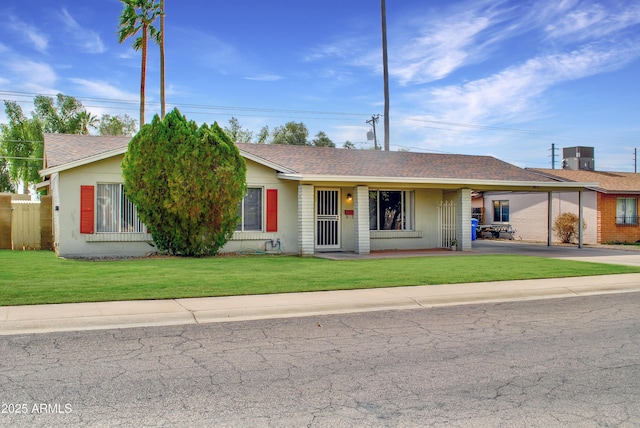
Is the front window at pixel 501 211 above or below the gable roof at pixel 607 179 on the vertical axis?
below

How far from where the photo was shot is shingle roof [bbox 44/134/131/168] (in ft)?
58.3

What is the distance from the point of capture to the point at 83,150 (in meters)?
19.2

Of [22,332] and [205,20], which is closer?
[22,332]

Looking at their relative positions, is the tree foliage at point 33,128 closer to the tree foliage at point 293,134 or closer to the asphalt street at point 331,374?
the tree foliage at point 293,134

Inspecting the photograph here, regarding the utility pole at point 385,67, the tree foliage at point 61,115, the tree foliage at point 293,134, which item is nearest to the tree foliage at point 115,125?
the tree foliage at point 61,115

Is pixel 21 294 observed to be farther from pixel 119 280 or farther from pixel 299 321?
pixel 299 321

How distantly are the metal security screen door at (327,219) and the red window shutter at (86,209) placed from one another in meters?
7.51

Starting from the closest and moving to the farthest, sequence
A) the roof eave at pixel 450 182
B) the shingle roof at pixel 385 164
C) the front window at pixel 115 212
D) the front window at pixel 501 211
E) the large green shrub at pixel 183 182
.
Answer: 1. the large green shrub at pixel 183 182
2. the front window at pixel 115 212
3. the roof eave at pixel 450 182
4. the shingle roof at pixel 385 164
5. the front window at pixel 501 211

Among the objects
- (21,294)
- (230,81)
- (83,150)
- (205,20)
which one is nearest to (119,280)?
(21,294)

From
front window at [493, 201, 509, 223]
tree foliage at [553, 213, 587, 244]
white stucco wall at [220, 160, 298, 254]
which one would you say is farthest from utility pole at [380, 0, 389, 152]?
white stucco wall at [220, 160, 298, 254]

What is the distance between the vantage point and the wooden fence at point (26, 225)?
773 inches

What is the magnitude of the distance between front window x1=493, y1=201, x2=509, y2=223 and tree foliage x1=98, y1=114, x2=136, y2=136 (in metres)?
36.4

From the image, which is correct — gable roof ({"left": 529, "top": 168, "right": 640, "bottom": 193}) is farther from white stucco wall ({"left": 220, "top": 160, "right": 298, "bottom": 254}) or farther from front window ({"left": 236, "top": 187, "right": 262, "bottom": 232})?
front window ({"left": 236, "top": 187, "right": 262, "bottom": 232})

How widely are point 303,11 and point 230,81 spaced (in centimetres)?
837
